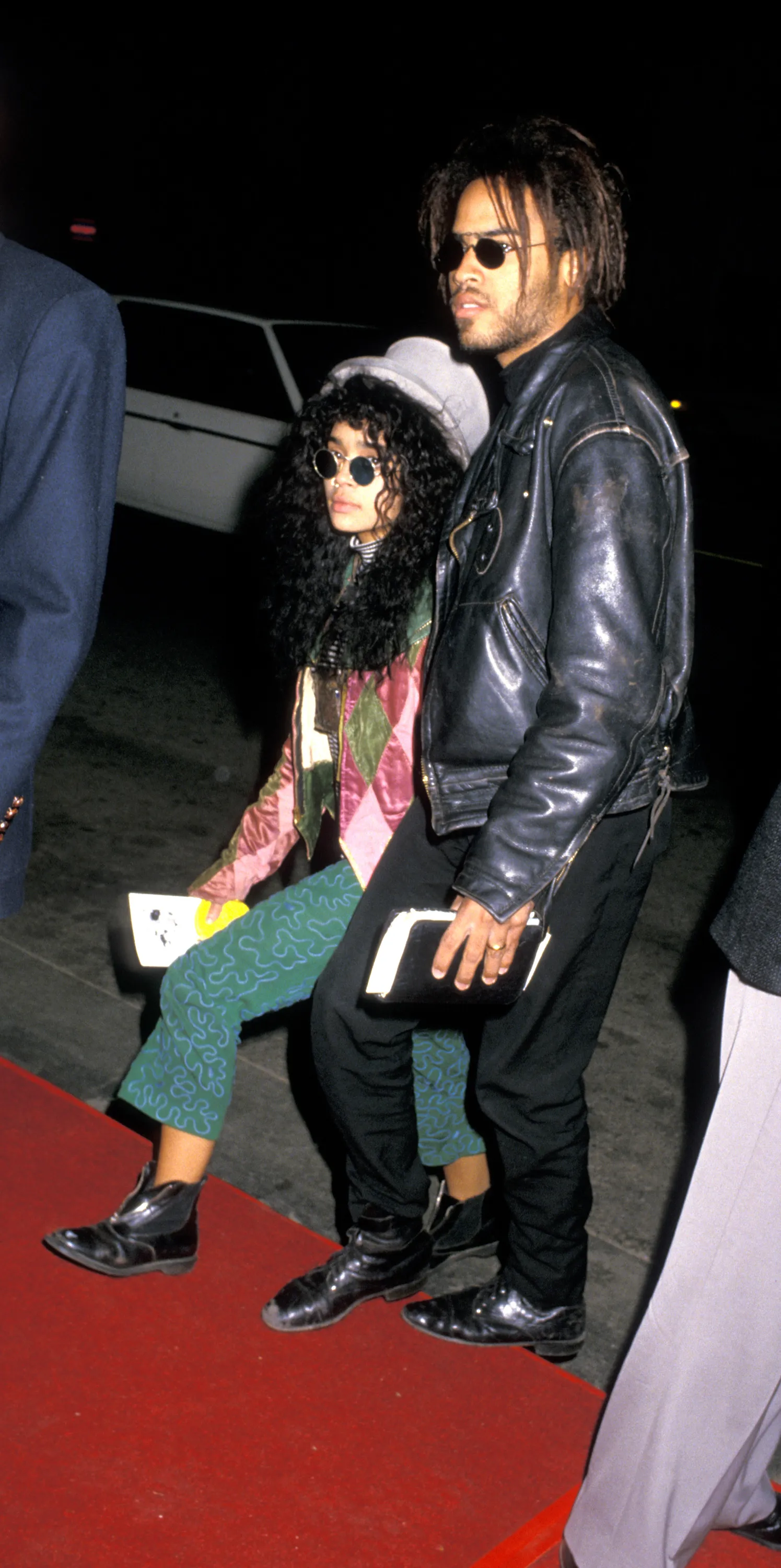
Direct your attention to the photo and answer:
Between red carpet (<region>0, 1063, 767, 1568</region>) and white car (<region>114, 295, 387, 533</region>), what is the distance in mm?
6293

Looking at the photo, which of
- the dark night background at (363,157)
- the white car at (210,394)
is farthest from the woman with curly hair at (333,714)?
the dark night background at (363,157)

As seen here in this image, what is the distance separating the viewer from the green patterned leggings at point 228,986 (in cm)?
233

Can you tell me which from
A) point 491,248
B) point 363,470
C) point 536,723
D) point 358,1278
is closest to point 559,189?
point 491,248

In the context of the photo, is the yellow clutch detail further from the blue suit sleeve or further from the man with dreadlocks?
the blue suit sleeve

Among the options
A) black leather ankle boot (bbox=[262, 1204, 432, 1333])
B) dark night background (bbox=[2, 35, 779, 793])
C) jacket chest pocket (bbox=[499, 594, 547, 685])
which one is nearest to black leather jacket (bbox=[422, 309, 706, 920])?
jacket chest pocket (bbox=[499, 594, 547, 685])

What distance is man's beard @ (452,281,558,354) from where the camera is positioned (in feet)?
6.63

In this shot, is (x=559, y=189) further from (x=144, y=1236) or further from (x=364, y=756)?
(x=144, y=1236)

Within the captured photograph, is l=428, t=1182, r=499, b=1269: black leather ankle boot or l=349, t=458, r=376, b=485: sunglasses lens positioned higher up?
l=349, t=458, r=376, b=485: sunglasses lens

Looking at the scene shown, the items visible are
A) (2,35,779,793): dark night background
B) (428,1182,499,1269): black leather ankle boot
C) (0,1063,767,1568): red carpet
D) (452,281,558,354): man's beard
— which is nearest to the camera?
(0,1063,767,1568): red carpet

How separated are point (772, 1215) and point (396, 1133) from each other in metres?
0.83

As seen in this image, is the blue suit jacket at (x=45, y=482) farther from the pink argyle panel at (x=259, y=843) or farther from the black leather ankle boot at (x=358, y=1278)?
the black leather ankle boot at (x=358, y=1278)

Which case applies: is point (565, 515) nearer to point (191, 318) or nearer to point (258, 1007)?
point (258, 1007)

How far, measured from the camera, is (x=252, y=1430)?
6.88 ft

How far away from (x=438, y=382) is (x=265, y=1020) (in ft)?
6.32
